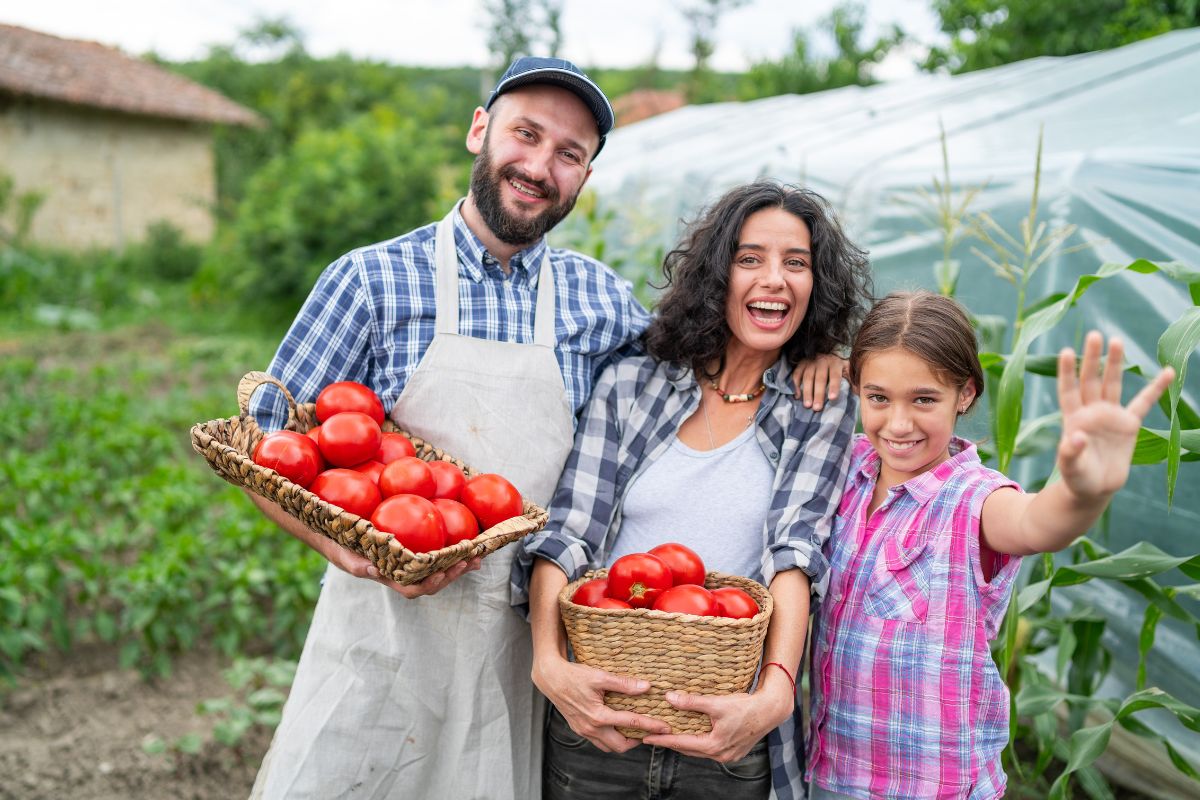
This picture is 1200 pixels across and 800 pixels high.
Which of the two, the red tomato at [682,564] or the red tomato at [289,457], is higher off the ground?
the red tomato at [289,457]

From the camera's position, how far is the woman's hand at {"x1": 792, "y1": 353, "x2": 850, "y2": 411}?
1.93m

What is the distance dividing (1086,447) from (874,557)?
1.83 feet

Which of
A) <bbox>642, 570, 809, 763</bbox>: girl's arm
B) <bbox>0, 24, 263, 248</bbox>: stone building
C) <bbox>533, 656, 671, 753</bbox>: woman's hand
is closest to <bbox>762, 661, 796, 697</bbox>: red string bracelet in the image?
<bbox>642, 570, 809, 763</bbox>: girl's arm

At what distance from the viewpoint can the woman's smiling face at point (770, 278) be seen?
1908mm

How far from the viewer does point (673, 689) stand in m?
1.58

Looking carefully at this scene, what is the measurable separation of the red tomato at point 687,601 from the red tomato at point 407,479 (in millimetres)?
467

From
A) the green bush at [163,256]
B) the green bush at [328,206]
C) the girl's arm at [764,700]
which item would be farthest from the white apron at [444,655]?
the green bush at [163,256]

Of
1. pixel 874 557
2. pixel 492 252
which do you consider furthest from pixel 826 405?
pixel 492 252

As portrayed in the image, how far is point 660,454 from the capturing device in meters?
1.97

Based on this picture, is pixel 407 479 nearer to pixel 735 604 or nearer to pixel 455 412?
pixel 455 412

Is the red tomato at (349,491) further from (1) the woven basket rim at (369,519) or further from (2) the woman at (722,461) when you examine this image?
(2) the woman at (722,461)

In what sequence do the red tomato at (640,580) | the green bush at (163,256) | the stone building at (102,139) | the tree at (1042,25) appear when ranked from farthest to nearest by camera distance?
the green bush at (163,256) < the stone building at (102,139) < the tree at (1042,25) < the red tomato at (640,580)

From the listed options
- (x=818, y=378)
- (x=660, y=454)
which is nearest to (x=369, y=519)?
(x=660, y=454)

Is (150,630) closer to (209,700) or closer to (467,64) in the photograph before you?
(209,700)
